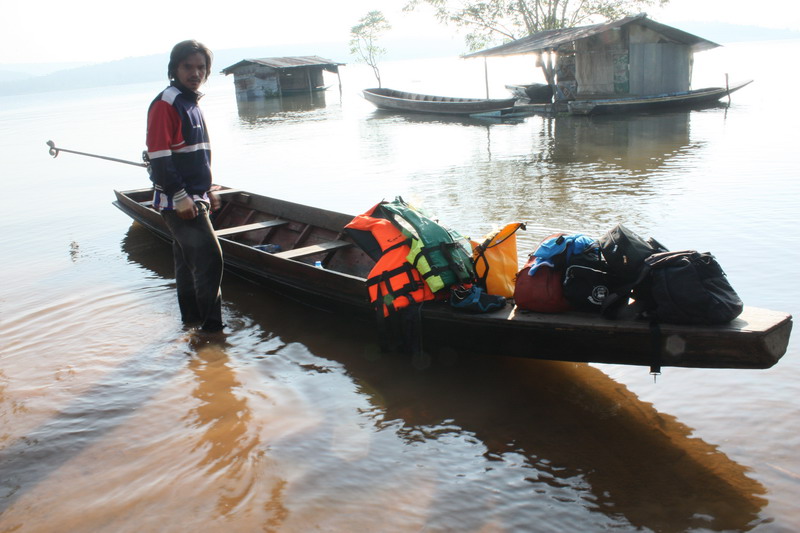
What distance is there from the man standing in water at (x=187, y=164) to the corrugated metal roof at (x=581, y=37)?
67.5ft

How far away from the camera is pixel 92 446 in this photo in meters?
4.13

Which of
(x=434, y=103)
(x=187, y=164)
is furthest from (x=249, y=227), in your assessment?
(x=434, y=103)

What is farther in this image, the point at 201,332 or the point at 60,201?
the point at 60,201

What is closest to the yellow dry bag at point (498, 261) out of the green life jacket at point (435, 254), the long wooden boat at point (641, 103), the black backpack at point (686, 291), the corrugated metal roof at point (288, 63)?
the green life jacket at point (435, 254)

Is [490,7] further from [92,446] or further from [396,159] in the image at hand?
[92,446]

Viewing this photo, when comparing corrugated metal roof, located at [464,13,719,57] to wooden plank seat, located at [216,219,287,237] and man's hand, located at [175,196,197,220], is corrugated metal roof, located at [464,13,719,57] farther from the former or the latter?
man's hand, located at [175,196,197,220]

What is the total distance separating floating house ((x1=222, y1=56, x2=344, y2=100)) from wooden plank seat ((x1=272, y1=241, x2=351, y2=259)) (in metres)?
39.9

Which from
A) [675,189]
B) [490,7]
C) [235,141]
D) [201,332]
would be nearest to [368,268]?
[201,332]

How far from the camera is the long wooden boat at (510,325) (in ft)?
11.4

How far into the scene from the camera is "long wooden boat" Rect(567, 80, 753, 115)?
22859mm

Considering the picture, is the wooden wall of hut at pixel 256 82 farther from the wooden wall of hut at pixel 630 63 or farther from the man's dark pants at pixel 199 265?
the man's dark pants at pixel 199 265

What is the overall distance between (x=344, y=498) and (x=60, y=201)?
1357 cm

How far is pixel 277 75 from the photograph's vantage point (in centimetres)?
4509

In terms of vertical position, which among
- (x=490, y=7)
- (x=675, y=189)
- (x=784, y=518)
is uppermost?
(x=490, y=7)
